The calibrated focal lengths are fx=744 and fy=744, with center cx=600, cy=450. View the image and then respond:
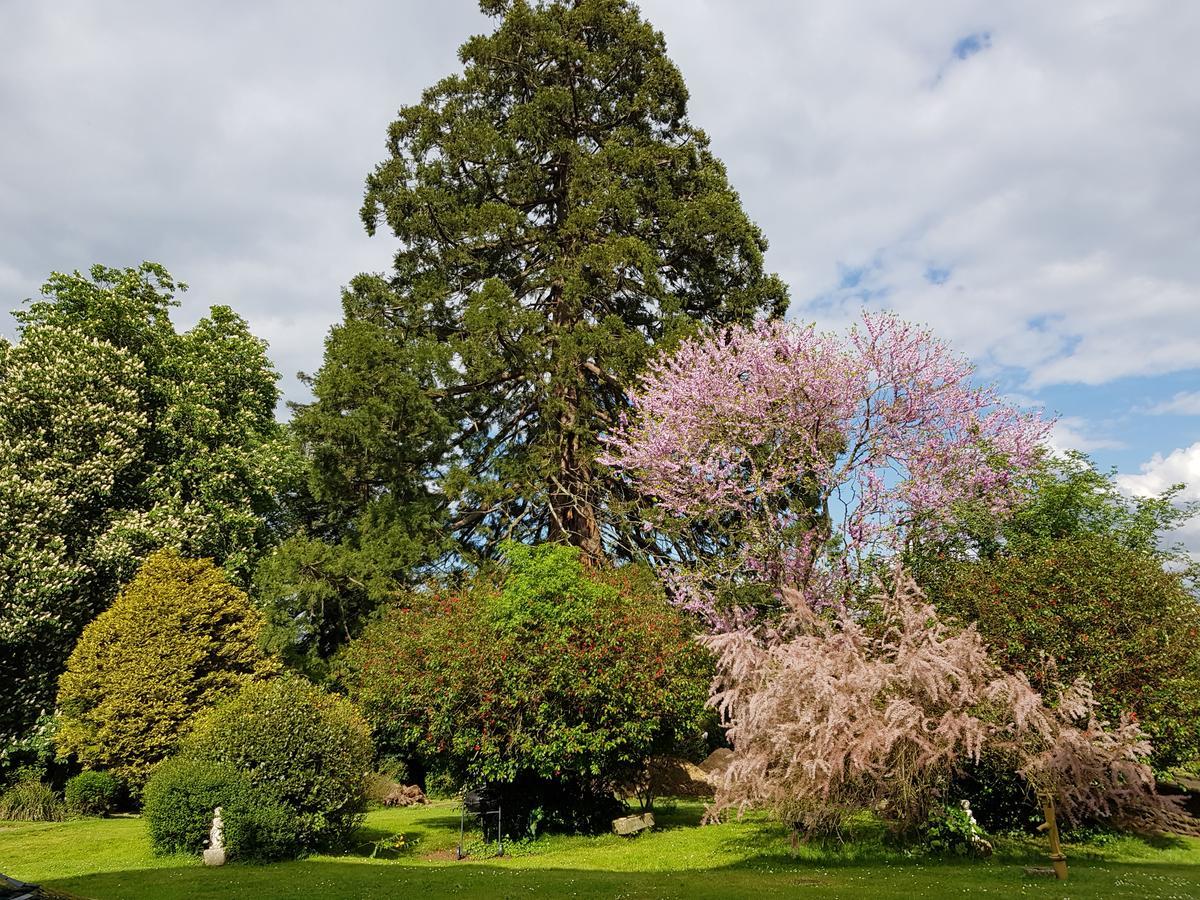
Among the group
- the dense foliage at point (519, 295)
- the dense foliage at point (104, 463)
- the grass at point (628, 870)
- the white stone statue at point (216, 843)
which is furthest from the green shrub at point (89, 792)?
the white stone statue at point (216, 843)

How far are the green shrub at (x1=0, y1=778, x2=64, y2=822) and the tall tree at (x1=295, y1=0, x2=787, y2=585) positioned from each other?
10.3 m

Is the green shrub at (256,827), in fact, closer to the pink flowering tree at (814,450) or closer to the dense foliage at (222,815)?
the dense foliage at (222,815)

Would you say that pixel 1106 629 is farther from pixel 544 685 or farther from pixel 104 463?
pixel 104 463

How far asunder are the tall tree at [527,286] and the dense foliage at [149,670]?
4330 millimetres

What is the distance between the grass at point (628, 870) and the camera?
1025 centimetres

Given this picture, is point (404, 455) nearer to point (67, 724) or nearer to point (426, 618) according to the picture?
point (426, 618)

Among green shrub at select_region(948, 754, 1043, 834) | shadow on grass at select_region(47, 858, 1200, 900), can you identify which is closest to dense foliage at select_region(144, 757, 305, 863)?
shadow on grass at select_region(47, 858, 1200, 900)

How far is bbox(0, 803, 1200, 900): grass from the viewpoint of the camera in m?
10.2

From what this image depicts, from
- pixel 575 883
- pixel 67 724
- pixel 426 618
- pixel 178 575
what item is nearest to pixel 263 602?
pixel 178 575

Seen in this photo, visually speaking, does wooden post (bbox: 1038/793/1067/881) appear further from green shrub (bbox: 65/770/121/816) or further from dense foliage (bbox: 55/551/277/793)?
green shrub (bbox: 65/770/121/816)

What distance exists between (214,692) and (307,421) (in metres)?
8.01

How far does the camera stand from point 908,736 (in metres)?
11.8

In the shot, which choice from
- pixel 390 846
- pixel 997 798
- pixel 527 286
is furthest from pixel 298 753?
pixel 527 286

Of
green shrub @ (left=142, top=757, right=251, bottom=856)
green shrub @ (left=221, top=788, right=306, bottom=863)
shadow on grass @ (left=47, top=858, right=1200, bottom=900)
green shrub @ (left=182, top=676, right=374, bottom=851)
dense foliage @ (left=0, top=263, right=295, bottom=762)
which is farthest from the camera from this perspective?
dense foliage @ (left=0, top=263, right=295, bottom=762)
